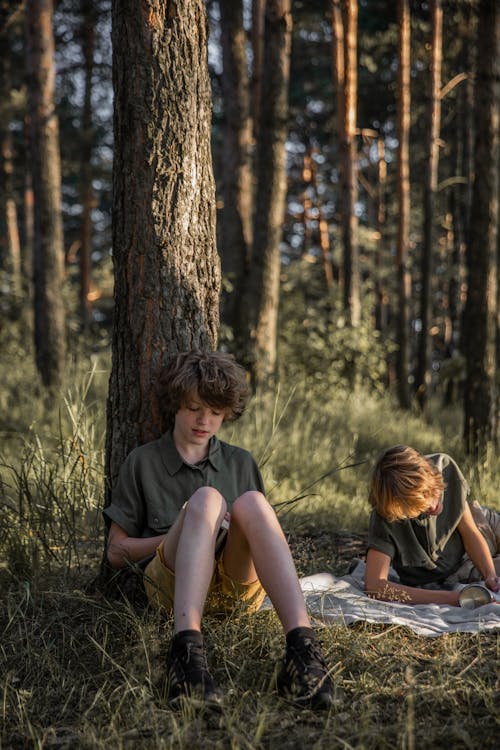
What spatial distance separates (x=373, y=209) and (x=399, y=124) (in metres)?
9.30

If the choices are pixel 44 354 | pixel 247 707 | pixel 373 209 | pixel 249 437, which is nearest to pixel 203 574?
pixel 247 707

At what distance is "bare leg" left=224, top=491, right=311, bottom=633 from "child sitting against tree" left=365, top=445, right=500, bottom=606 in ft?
2.64

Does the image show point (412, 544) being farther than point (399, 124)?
No

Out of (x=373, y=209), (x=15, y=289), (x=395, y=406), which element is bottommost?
(x=395, y=406)

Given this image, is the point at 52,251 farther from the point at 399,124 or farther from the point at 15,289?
the point at 399,124

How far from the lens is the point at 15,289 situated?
14531 mm

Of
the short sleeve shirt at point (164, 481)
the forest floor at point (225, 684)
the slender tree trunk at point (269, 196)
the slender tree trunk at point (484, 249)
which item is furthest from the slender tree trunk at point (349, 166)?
the forest floor at point (225, 684)

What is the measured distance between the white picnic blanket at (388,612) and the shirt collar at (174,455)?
66cm

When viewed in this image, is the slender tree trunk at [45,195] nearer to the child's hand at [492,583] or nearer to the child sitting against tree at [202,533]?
the child sitting against tree at [202,533]

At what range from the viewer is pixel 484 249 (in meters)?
6.59

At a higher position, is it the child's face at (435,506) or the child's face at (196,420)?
the child's face at (196,420)

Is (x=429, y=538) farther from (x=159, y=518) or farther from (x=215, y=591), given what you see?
(x=159, y=518)

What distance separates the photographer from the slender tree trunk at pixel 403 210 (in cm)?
1288

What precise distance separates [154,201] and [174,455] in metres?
1.10
